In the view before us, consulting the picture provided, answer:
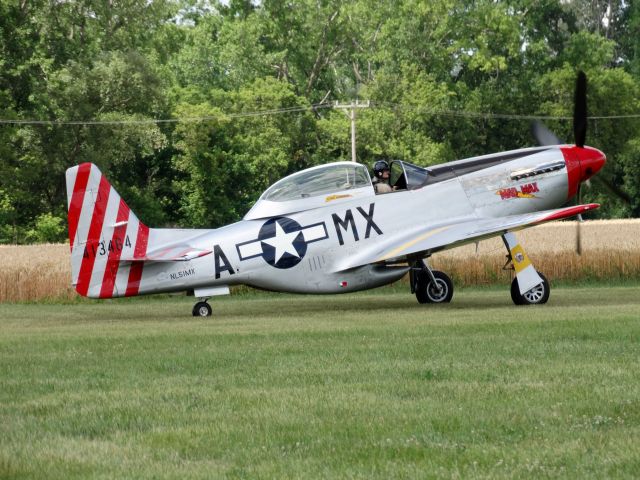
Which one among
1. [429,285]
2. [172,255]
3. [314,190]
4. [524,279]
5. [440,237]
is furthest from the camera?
[429,285]

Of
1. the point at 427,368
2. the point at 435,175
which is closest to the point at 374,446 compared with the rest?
the point at 427,368

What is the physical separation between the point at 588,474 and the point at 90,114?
2064 inches

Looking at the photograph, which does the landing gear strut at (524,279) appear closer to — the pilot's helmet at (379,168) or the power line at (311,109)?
the pilot's helmet at (379,168)

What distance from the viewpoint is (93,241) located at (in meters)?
20.7

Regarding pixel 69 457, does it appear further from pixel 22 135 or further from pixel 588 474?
pixel 22 135

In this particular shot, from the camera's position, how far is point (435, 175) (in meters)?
22.2

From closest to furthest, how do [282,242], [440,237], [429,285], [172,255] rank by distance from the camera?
[172,255], [282,242], [440,237], [429,285]

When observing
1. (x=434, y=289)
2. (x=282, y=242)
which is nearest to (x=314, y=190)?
(x=282, y=242)

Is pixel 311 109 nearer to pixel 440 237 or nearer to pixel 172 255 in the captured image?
pixel 440 237

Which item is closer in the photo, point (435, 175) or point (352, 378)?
point (352, 378)

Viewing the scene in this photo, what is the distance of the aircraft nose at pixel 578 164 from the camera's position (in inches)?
896

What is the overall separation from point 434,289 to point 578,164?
11.7 feet

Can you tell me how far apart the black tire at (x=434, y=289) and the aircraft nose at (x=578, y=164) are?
2840 mm

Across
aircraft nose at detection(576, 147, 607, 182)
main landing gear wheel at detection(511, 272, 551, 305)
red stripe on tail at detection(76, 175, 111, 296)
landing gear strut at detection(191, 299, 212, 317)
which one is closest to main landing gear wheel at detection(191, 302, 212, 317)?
landing gear strut at detection(191, 299, 212, 317)
